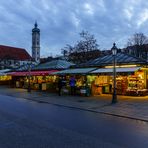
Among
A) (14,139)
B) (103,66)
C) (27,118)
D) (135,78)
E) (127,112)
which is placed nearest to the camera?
(14,139)

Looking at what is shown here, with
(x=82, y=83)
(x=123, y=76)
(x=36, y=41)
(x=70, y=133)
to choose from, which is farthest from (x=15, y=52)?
(x=70, y=133)

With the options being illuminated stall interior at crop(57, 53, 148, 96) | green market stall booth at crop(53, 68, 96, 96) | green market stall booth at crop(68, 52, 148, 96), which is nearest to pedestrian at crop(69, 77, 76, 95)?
green market stall booth at crop(53, 68, 96, 96)

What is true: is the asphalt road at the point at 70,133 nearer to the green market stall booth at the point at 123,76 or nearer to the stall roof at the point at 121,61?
the green market stall booth at the point at 123,76

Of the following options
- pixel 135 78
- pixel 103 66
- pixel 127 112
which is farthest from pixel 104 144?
pixel 103 66

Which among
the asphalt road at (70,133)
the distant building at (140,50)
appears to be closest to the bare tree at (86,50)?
the distant building at (140,50)

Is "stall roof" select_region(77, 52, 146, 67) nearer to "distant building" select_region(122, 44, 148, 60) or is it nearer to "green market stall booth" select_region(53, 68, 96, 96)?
"green market stall booth" select_region(53, 68, 96, 96)

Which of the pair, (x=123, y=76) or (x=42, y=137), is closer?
(x=42, y=137)

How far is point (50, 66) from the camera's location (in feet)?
120

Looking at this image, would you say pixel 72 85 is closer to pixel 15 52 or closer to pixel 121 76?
pixel 121 76

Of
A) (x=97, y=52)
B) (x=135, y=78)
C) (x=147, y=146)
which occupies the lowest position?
(x=147, y=146)

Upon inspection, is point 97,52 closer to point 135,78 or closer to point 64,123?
point 135,78

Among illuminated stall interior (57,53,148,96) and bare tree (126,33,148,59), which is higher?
bare tree (126,33,148,59)

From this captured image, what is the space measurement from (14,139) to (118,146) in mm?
3303

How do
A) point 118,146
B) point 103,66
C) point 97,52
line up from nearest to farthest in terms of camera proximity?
point 118,146
point 103,66
point 97,52
